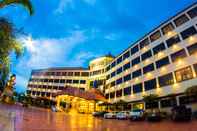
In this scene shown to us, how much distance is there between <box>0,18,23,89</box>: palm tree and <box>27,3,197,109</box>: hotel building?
31.5 metres

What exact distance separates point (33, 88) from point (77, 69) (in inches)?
1171

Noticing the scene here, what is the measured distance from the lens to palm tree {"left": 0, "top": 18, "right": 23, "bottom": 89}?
9.05 meters

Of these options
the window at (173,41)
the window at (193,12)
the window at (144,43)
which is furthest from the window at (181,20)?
the window at (144,43)

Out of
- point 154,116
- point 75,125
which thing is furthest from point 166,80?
point 75,125

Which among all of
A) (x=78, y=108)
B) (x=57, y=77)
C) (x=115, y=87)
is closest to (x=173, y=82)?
(x=115, y=87)

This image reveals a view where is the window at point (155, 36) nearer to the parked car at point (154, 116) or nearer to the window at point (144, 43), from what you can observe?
the window at point (144, 43)

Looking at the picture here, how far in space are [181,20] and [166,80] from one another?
37.8 ft

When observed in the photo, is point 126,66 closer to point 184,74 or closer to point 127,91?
point 127,91

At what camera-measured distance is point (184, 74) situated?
→ 3781 centimetres

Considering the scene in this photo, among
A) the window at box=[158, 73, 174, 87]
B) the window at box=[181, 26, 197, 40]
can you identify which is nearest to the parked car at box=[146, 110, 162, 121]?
the window at box=[158, 73, 174, 87]

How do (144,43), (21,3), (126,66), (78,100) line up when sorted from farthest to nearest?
(78,100), (126,66), (144,43), (21,3)

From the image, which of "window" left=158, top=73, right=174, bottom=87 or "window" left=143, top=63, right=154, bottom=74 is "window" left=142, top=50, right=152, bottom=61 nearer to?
"window" left=143, top=63, right=154, bottom=74

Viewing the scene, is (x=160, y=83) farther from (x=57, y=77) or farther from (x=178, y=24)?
(x=57, y=77)

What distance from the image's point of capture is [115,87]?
212 ft
